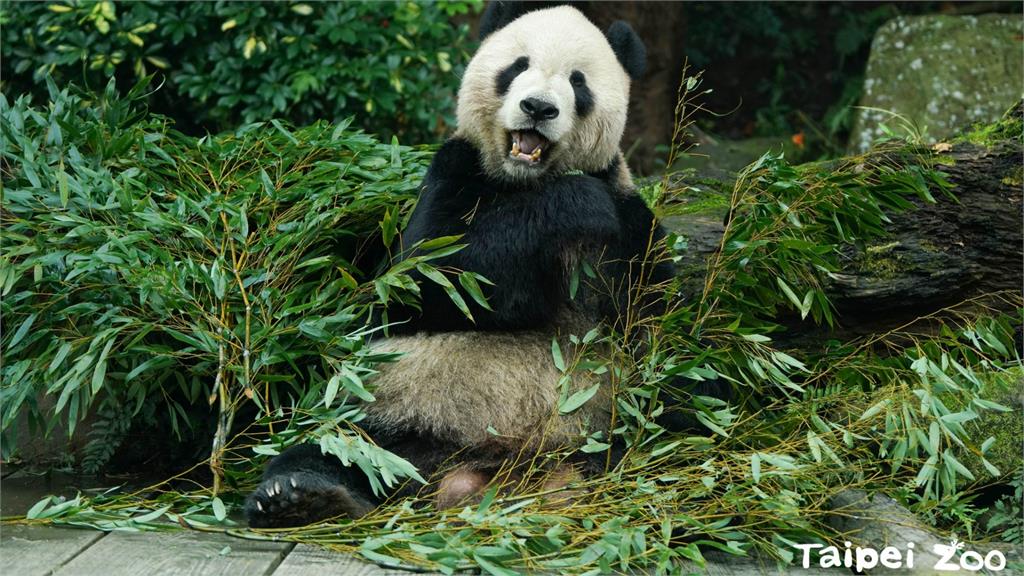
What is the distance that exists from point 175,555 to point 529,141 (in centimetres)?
173

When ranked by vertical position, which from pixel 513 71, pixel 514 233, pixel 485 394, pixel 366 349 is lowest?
pixel 485 394

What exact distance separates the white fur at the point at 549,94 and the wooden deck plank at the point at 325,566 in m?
1.42

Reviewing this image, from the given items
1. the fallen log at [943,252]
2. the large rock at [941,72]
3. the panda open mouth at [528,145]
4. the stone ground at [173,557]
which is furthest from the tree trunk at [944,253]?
the large rock at [941,72]

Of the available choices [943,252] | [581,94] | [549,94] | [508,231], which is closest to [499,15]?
[581,94]

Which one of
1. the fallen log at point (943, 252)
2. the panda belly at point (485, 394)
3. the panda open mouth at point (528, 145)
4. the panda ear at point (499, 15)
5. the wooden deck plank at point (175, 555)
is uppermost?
the panda ear at point (499, 15)

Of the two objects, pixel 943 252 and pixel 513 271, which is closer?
pixel 513 271

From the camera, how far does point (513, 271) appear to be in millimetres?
3664

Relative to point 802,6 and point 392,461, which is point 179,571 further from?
point 802,6

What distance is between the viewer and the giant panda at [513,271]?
368 cm

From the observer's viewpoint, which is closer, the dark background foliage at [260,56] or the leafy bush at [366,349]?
the leafy bush at [366,349]

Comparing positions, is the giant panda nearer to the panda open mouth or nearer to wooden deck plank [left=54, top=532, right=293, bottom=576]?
the panda open mouth

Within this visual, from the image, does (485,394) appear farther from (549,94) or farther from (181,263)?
(181,263)

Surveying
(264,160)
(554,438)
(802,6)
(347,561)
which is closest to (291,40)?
(264,160)

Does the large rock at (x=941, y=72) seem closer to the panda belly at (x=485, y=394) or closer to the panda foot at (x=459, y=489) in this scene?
the panda belly at (x=485, y=394)
